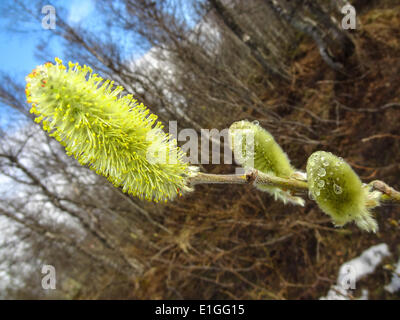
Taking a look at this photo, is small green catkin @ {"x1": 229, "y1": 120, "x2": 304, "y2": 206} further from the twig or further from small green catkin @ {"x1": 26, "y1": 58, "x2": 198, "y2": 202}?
small green catkin @ {"x1": 26, "y1": 58, "x2": 198, "y2": 202}

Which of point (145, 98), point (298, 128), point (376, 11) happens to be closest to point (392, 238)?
point (298, 128)

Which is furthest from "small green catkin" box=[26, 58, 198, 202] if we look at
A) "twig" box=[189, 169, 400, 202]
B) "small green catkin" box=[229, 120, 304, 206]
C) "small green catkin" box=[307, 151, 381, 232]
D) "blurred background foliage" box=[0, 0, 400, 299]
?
"blurred background foliage" box=[0, 0, 400, 299]

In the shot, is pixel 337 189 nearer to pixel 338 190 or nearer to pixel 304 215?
pixel 338 190

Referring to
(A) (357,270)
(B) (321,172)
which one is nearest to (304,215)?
(A) (357,270)

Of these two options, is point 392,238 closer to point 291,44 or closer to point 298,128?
point 298,128

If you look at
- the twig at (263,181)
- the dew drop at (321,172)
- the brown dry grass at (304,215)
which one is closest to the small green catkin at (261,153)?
the twig at (263,181)

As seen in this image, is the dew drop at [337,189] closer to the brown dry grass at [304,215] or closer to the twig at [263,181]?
the twig at [263,181]
